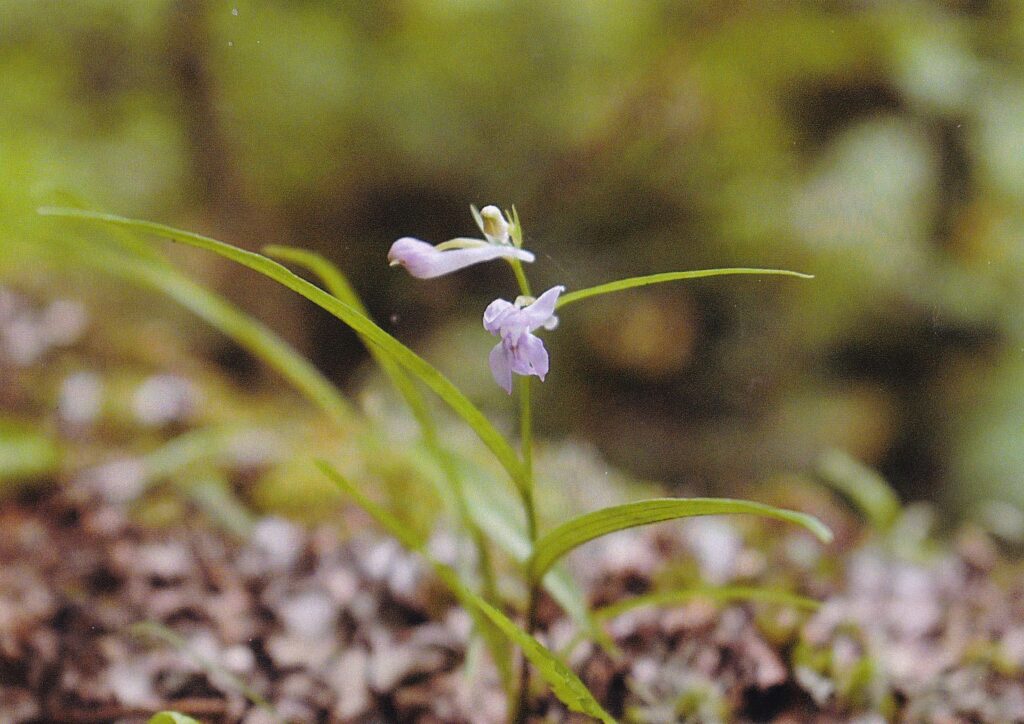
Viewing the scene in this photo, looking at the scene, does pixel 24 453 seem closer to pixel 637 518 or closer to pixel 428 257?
pixel 428 257

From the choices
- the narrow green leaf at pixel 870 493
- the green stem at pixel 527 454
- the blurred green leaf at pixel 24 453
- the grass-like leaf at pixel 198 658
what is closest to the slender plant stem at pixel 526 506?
the green stem at pixel 527 454

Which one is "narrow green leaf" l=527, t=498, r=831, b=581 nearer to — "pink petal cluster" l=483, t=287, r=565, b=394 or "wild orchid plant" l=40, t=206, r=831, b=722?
"wild orchid plant" l=40, t=206, r=831, b=722

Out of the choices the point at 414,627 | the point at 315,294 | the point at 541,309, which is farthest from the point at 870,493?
the point at 315,294

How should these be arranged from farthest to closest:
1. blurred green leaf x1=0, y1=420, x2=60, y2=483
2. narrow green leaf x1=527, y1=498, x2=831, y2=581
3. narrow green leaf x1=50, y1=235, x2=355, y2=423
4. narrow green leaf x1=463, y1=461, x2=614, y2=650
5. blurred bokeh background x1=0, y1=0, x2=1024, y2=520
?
blurred bokeh background x1=0, y1=0, x2=1024, y2=520 < blurred green leaf x1=0, y1=420, x2=60, y2=483 < narrow green leaf x1=50, y1=235, x2=355, y2=423 < narrow green leaf x1=463, y1=461, x2=614, y2=650 < narrow green leaf x1=527, y1=498, x2=831, y2=581

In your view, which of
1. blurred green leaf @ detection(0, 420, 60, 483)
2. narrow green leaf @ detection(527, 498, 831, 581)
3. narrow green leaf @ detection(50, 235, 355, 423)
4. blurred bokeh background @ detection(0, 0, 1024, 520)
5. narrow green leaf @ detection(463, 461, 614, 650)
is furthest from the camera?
blurred bokeh background @ detection(0, 0, 1024, 520)

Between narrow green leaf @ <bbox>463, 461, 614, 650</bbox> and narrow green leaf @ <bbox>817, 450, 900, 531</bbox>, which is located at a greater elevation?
narrow green leaf @ <bbox>817, 450, 900, 531</bbox>

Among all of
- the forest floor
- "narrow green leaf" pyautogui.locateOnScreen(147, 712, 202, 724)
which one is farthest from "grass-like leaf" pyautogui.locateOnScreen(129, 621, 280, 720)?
"narrow green leaf" pyautogui.locateOnScreen(147, 712, 202, 724)
